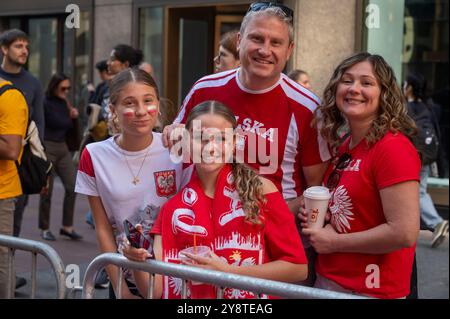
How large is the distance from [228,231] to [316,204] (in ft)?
1.34

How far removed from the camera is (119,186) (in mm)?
3018

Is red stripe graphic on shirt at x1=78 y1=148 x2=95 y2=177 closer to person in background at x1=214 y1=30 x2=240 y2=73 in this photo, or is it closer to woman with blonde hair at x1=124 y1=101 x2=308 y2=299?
woman with blonde hair at x1=124 y1=101 x2=308 y2=299

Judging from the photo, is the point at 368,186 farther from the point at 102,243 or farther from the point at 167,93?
the point at 167,93

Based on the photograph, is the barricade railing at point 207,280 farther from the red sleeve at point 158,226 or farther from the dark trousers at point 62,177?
the dark trousers at point 62,177

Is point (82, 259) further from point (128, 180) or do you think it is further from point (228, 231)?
point (228, 231)

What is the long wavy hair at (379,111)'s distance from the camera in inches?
112

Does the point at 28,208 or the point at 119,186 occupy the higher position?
the point at 119,186

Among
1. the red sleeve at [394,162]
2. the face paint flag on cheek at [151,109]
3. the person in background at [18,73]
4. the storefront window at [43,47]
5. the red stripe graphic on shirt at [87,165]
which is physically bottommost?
the red stripe graphic on shirt at [87,165]

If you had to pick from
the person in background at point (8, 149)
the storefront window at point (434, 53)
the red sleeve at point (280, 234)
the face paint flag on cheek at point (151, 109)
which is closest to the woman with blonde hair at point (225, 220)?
the red sleeve at point (280, 234)

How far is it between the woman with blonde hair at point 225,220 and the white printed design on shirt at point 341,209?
0.22 m

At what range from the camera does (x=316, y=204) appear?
2871 millimetres

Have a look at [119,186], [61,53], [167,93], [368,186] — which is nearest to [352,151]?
[368,186]

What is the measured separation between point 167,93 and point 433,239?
14.1ft

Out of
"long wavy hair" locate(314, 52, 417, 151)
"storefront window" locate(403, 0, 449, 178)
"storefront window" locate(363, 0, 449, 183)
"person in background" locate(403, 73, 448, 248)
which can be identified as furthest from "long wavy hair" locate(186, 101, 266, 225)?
"storefront window" locate(403, 0, 449, 178)
